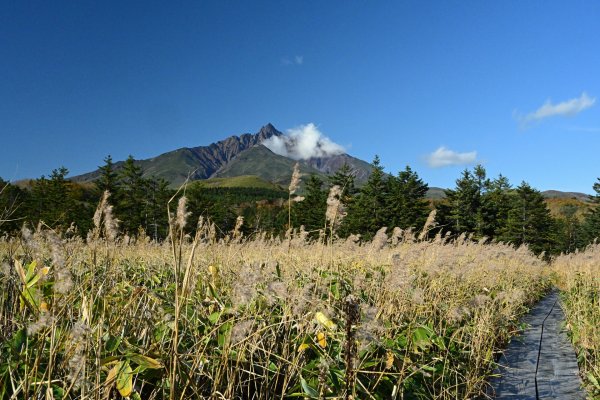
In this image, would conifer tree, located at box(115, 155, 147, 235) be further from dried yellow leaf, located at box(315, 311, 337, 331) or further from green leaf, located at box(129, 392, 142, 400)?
green leaf, located at box(129, 392, 142, 400)

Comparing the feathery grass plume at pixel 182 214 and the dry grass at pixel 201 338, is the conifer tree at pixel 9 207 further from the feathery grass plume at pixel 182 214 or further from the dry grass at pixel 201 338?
the feathery grass plume at pixel 182 214

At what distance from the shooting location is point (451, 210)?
37.5 metres

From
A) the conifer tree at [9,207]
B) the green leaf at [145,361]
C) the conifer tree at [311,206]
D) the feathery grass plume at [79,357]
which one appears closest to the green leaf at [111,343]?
the green leaf at [145,361]

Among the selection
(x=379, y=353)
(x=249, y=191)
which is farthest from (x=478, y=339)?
(x=249, y=191)

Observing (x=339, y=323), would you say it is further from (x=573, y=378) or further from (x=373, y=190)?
(x=373, y=190)

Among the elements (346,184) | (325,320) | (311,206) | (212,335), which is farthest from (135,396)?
(311,206)

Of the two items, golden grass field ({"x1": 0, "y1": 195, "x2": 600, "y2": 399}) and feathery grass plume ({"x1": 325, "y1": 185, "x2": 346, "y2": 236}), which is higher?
feathery grass plume ({"x1": 325, "y1": 185, "x2": 346, "y2": 236})

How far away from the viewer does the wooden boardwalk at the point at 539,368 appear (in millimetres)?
3137

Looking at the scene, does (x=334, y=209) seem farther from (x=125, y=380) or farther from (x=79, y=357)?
(x=79, y=357)

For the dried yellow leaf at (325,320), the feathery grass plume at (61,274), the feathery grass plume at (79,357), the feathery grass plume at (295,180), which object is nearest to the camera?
the feathery grass plume at (79,357)

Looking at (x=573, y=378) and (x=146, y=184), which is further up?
(x=146, y=184)

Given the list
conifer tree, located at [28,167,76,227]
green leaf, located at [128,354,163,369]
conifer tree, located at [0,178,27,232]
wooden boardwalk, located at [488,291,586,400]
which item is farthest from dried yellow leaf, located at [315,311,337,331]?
conifer tree, located at [28,167,76,227]

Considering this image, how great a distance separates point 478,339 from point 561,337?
7.10 feet

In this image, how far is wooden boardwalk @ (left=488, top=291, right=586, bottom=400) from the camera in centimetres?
314
